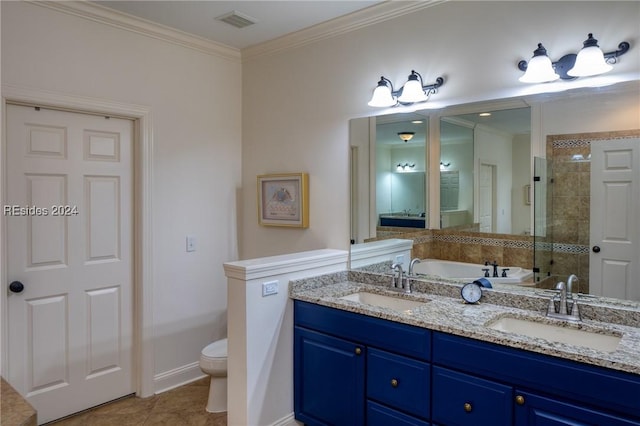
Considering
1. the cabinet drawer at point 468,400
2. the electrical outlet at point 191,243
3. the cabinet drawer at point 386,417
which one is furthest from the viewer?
the electrical outlet at point 191,243

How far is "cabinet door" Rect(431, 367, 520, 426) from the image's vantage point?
1835 mm

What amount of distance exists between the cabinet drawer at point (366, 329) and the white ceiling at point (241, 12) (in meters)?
1.89

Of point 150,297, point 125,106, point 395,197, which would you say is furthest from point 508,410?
point 125,106

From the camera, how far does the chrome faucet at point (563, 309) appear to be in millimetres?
2059

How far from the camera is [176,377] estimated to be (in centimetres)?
A: 332

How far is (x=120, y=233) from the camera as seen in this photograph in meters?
3.07

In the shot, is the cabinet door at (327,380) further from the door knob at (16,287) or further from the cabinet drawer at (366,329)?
the door knob at (16,287)

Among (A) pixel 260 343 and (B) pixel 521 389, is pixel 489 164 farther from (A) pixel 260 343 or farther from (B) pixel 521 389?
(A) pixel 260 343

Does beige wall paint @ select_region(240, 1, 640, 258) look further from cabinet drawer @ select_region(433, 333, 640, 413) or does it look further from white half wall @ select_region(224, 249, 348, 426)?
cabinet drawer @ select_region(433, 333, 640, 413)

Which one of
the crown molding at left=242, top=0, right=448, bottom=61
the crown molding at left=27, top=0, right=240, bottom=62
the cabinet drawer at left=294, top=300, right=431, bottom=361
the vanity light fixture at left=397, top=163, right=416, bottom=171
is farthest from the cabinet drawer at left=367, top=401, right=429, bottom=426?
the crown molding at left=27, top=0, right=240, bottom=62

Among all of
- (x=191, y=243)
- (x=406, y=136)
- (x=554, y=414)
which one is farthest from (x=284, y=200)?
(x=554, y=414)

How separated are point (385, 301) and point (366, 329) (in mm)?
436

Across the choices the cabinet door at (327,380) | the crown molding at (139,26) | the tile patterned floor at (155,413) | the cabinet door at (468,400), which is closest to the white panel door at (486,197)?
the cabinet door at (468,400)

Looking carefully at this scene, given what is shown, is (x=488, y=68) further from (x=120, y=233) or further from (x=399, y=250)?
(x=120, y=233)
